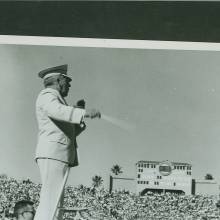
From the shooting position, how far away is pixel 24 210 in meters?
1.93

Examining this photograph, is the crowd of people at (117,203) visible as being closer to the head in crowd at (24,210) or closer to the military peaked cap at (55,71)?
the head in crowd at (24,210)

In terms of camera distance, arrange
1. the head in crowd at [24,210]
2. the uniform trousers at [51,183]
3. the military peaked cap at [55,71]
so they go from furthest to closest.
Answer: the military peaked cap at [55,71] → the head in crowd at [24,210] → the uniform trousers at [51,183]

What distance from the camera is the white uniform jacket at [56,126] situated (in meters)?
1.75

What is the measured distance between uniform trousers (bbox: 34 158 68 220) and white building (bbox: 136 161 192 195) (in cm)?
44

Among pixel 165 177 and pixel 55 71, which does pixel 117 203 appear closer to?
pixel 165 177

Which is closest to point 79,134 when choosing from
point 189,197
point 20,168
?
point 20,168

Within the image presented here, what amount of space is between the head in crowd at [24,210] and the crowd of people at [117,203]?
37mm

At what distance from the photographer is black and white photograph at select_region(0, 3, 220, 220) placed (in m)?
1.95

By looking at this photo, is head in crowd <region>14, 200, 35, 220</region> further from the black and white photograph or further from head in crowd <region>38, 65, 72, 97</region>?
head in crowd <region>38, 65, 72, 97</region>

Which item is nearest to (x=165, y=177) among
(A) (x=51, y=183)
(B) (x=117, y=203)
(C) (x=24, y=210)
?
(B) (x=117, y=203)

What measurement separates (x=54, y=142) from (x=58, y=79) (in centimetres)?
37

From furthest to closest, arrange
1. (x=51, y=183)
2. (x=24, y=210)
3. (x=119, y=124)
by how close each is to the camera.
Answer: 1. (x=119, y=124)
2. (x=24, y=210)
3. (x=51, y=183)

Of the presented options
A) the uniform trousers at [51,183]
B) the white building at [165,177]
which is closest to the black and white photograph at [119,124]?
the white building at [165,177]

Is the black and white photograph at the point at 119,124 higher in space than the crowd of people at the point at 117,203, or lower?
higher
